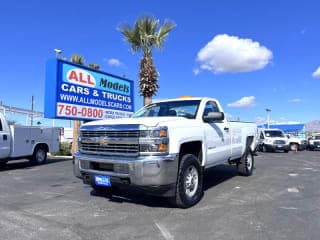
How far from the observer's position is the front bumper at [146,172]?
545 centimetres

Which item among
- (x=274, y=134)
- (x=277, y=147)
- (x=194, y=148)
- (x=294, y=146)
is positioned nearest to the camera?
(x=194, y=148)

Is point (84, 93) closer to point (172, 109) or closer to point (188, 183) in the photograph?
point (172, 109)

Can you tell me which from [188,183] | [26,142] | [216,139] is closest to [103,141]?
[188,183]

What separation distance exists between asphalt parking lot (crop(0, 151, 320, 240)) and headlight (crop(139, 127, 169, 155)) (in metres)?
1.09

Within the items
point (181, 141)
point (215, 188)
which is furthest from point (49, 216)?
point (215, 188)

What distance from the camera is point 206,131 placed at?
692 centimetres

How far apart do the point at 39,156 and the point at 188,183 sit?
10.4m

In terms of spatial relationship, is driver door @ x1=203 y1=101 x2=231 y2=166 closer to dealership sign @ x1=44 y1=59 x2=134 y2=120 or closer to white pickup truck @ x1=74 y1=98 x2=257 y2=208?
white pickup truck @ x1=74 y1=98 x2=257 y2=208

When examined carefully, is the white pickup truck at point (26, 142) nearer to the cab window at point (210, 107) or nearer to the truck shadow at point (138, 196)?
the truck shadow at point (138, 196)

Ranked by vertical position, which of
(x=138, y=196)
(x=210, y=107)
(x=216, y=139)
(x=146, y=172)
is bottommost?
(x=138, y=196)

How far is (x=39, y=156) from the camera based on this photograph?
1483cm

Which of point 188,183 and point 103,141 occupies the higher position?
point 103,141

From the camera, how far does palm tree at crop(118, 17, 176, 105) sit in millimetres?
19328

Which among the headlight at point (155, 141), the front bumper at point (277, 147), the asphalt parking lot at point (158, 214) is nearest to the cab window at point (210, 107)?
the asphalt parking lot at point (158, 214)
